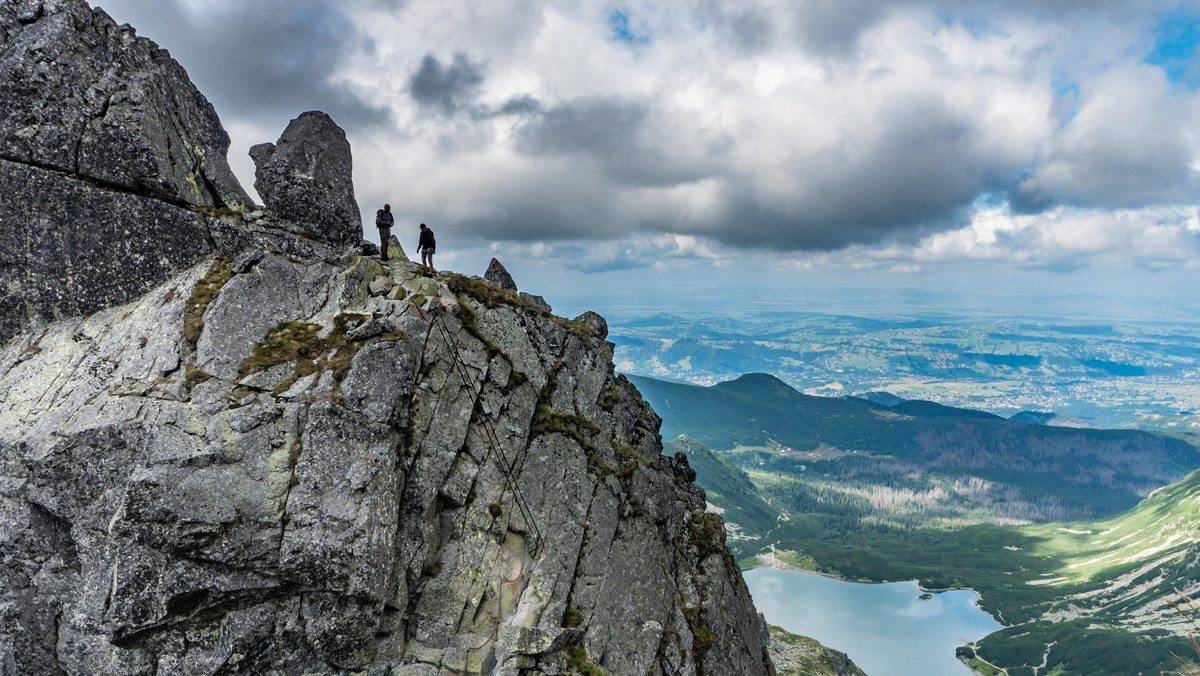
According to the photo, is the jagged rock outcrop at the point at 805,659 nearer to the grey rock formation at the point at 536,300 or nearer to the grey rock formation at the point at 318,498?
the grey rock formation at the point at 318,498

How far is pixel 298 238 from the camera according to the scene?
95.9 ft

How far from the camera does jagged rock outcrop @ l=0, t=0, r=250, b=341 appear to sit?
23531 millimetres

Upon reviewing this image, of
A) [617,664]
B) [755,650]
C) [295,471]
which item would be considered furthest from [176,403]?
[755,650]

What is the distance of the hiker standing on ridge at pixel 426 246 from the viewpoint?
31953 millimetres

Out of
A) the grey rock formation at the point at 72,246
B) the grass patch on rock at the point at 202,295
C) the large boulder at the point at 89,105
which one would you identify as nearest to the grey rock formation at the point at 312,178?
the large boulder at the point at 89,105

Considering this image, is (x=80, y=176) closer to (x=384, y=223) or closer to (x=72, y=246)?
(x=72, y=246)

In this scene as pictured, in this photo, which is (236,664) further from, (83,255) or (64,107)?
(64,107)

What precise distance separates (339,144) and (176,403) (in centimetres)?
1921

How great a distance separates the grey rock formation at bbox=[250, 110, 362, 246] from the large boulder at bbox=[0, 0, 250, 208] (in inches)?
131

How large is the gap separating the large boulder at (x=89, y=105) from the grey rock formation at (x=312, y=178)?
3334 mm

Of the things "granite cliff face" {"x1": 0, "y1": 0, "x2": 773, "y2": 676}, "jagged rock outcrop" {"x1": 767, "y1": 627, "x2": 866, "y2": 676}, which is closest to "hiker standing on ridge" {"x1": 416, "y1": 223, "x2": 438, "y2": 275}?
"granite cliff face" {"x1": 0, "y1": 0, "x2": 773, "y2": 676}

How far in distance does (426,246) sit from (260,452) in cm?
1593

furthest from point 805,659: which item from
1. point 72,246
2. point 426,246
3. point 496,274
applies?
point 72,246

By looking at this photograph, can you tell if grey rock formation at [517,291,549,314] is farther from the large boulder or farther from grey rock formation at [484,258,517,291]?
the large boulder
